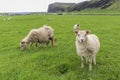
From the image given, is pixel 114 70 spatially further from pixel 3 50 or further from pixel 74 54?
pixel 3 50

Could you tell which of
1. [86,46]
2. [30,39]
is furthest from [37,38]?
[86,46]

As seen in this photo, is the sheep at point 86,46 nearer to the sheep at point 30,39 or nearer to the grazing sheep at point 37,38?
the grazing sheep at point 37,38

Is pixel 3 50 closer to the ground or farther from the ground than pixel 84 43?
closer to the ground

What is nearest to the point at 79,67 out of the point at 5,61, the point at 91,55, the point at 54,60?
the point at 91,55

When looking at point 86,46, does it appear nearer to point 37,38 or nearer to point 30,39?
point 37,38

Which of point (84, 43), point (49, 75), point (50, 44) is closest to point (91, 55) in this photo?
point (84, 43)

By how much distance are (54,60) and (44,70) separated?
1595 millimetres

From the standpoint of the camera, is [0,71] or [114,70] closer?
[114,70]

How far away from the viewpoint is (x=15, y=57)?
1872 cm

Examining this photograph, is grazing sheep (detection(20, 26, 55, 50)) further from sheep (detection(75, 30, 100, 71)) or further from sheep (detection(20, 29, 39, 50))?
sheep (detection(75, 30, 100, 71))

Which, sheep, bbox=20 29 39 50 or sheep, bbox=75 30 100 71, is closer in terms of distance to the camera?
sheep, bbox=75 30 100 71

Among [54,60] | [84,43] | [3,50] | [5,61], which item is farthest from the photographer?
[3,50]

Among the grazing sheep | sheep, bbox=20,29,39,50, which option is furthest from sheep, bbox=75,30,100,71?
sheep, bbox=20,29,39,50

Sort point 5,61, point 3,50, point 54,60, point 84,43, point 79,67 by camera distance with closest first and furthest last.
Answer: point 84,43 → point 79,67 → point 54,60 → point 5,61 → point 3,50
